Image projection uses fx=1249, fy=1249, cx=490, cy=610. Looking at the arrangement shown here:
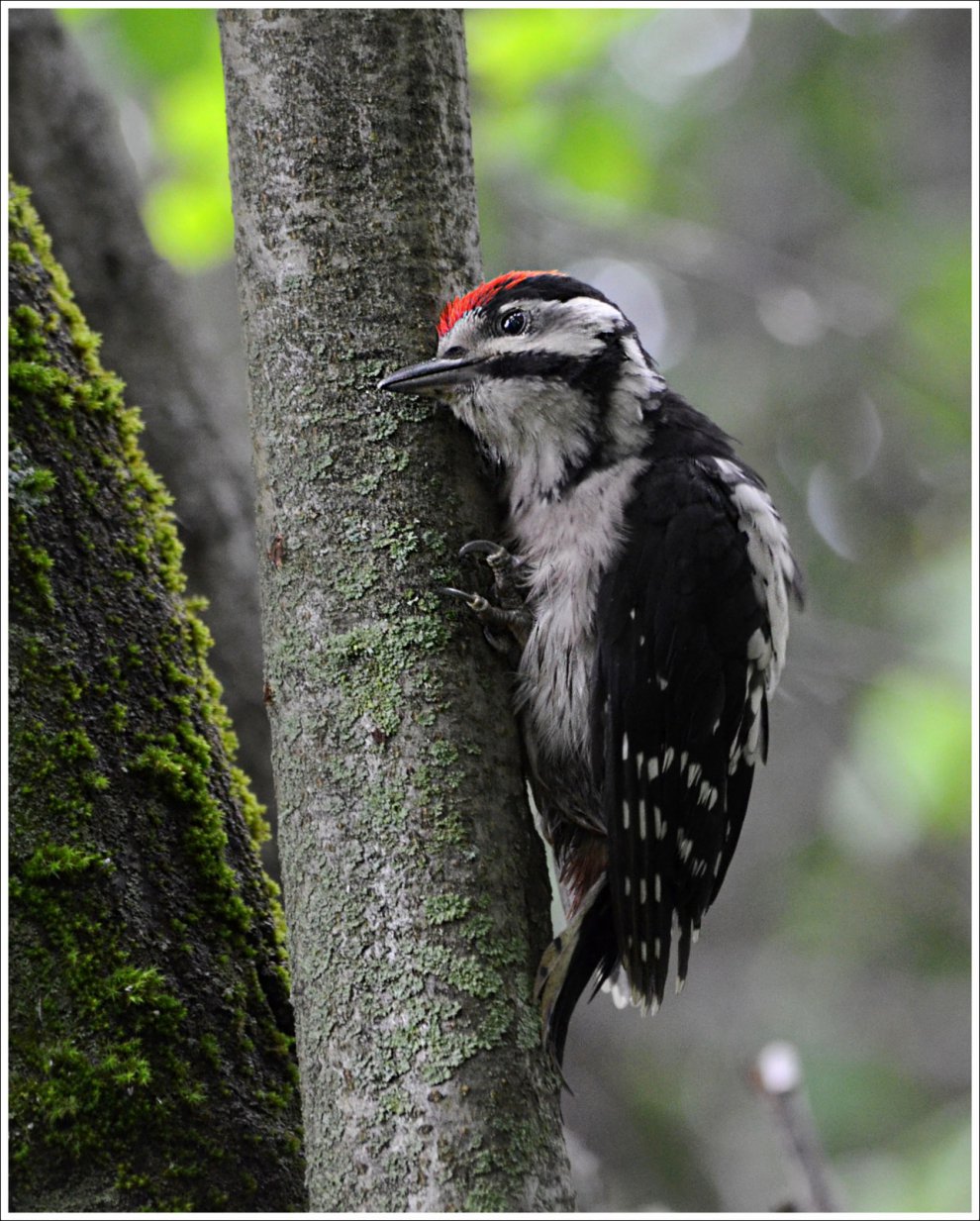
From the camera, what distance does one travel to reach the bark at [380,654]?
1.66 metres

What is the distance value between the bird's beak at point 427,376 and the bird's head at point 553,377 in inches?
3.8

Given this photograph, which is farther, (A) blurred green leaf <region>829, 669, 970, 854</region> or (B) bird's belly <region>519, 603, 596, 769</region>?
(A) blurred green leaf <region>829, 669, 970, 854</region>

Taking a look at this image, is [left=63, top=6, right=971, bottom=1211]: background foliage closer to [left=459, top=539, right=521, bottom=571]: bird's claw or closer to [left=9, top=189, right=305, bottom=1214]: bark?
[left=9, top=189, right=305, bottom=1214]: bark

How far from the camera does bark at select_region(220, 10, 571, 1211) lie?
1.66 metres

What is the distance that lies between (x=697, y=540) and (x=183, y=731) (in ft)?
3.17

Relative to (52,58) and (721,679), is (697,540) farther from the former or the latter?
(52,58)

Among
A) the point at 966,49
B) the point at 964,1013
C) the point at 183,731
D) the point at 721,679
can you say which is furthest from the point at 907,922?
the point at 183,731

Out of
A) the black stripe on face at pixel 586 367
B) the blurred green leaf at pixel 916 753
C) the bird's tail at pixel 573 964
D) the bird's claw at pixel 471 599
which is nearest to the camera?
the bird's tail at pixel 573 964

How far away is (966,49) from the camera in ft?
26.0

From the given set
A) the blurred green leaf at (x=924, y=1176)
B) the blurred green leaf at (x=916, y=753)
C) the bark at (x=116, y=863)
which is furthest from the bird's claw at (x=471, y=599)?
the blurred green leaf at (x=916, y=753)

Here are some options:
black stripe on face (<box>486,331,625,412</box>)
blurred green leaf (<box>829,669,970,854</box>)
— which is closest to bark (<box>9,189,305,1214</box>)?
A: black stripe on face (<box>486,331,625,412</box>)

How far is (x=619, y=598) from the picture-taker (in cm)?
227

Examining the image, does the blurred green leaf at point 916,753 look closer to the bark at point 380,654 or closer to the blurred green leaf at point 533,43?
the blurred green leaf at point 533,43

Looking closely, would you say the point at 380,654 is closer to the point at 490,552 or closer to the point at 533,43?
the point at 490,552
